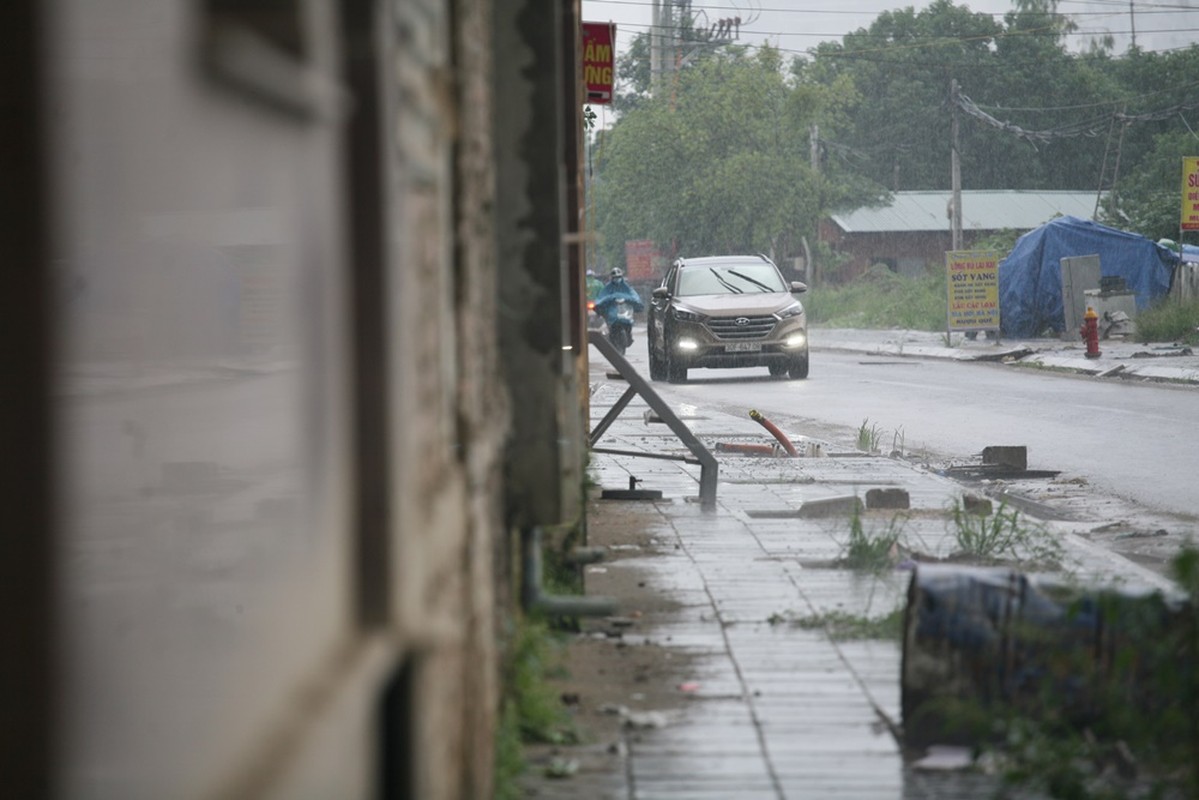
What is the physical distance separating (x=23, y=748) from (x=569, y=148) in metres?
5.51

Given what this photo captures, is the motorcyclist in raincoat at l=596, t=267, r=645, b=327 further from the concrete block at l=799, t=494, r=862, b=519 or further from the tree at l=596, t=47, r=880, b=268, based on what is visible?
the tree at l=596, t=47, r=880, b=268

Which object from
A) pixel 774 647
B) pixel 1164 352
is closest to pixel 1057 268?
pixel 1164 352

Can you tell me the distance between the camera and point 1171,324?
92.5 feet

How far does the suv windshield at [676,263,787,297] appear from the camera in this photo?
2331cm

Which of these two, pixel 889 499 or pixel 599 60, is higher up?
pixel 599 60

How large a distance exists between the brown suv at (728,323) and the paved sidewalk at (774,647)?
36.7 ft

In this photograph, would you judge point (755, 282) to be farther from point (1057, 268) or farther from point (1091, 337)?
point (1057, 268)

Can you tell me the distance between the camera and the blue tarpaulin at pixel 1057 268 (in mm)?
33781

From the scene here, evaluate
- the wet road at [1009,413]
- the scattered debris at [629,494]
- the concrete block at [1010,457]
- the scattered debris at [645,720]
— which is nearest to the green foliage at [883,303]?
the wet road at [1009,413]

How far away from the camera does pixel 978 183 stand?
72.0 meters

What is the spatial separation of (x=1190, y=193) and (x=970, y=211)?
127 feet

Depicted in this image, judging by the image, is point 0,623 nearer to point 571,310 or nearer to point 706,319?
point 571,310

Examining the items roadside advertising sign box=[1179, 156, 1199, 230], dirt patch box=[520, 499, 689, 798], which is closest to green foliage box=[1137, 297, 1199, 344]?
roadside advertising sign box=[1179, 156, 1199, 230]

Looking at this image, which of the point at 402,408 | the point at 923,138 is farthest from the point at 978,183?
the point at 402,408
